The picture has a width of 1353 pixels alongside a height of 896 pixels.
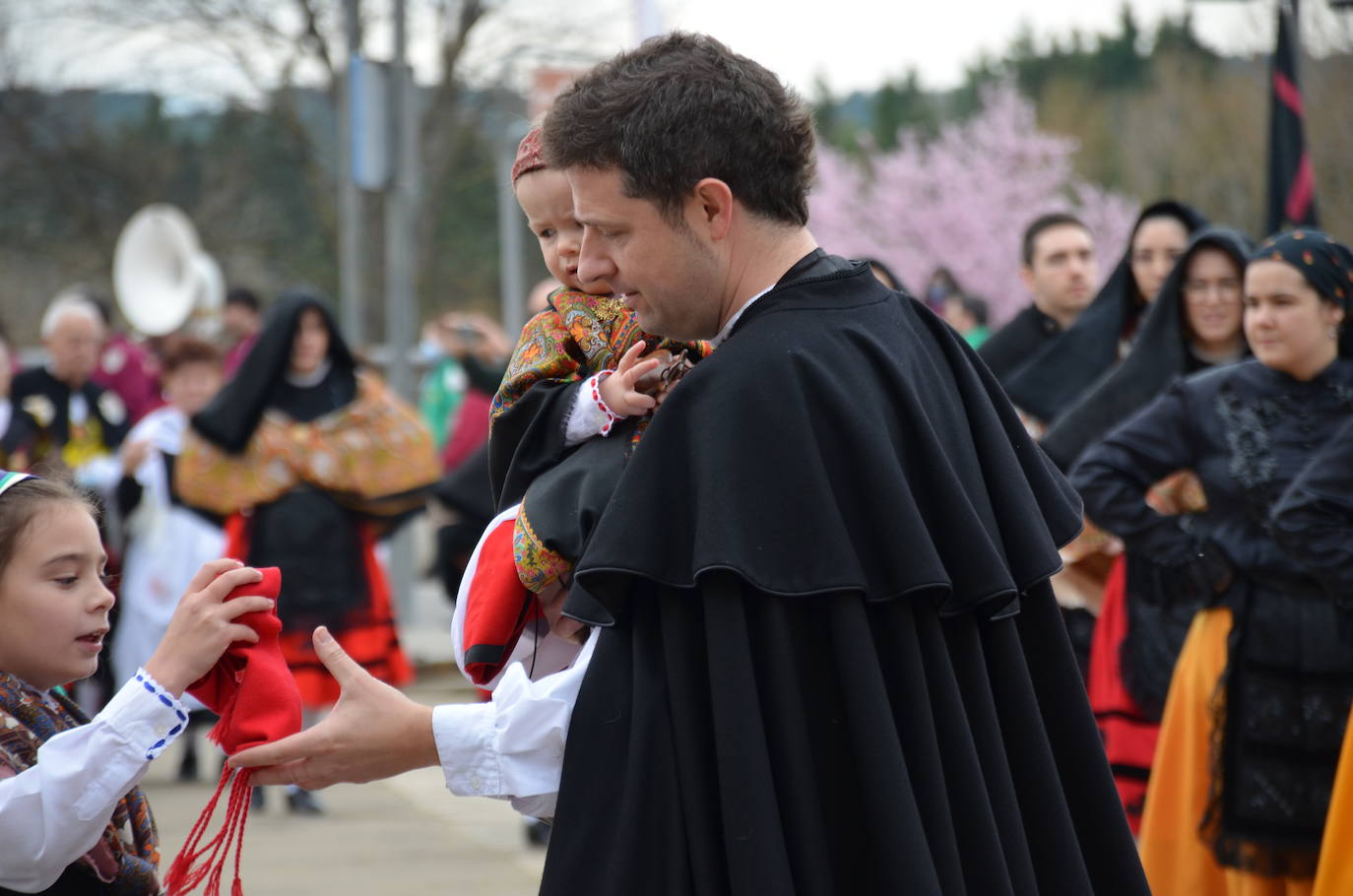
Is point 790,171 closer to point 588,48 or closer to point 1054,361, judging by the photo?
point 1054,361

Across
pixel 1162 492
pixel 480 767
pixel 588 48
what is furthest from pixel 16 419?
pixel 588 48

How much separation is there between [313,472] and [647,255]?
561cm

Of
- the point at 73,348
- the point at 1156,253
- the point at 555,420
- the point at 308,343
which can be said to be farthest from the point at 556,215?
the point at 73,348

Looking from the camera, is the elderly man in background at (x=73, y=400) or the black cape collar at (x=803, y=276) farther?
the elderly man in background at (x=73, y=400)

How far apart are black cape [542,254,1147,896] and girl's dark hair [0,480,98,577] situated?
116cm

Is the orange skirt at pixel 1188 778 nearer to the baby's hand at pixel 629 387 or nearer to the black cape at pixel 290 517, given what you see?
the baby's hand at pixel 629 387

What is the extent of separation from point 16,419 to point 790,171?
7.74 metres

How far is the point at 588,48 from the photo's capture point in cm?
2003

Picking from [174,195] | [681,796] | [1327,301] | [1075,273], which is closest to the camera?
[681,796]

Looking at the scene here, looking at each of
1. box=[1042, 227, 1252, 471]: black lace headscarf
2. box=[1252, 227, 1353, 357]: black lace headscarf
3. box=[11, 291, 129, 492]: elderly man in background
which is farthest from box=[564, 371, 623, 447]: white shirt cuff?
box=[11, 291, 129, 492]: elderly man in background

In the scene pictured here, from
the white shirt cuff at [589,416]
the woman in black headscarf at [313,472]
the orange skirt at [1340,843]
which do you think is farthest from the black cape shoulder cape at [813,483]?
the woman in black headscarf at [313,472]

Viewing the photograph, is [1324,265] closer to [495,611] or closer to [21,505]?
[495,611]

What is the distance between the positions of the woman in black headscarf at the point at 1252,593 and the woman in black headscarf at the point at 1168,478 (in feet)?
0.85

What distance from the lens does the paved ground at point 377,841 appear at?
20.8 ft
